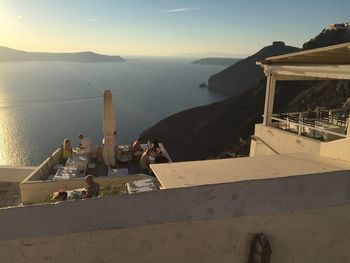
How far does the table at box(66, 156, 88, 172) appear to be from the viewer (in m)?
10.4

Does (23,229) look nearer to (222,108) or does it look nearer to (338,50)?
(338,50)

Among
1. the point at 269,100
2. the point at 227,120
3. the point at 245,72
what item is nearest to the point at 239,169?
the point at 269,100

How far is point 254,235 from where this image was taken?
115 inches

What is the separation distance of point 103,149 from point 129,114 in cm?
7376

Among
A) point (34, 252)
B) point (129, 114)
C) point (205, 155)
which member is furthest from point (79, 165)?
point (129, 114)

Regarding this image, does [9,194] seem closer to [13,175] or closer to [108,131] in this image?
[13,175]

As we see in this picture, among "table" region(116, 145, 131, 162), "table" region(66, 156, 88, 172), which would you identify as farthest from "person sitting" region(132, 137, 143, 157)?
"table" region(66, 156, 88, 172)

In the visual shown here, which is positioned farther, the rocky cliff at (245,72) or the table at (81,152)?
the rocky cliff at (245,72)

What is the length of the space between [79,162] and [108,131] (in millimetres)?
1429

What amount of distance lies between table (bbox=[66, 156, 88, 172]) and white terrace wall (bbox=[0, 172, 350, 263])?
805 cm

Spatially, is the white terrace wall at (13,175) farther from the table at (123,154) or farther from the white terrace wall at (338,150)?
the white terrace wall at (338,150)

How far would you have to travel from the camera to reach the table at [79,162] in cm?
1043

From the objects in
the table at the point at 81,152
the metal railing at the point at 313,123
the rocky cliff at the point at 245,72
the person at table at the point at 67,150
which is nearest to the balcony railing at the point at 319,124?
the metal railing at the point at 313,123

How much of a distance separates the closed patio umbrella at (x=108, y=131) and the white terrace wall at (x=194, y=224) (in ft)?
28.2
